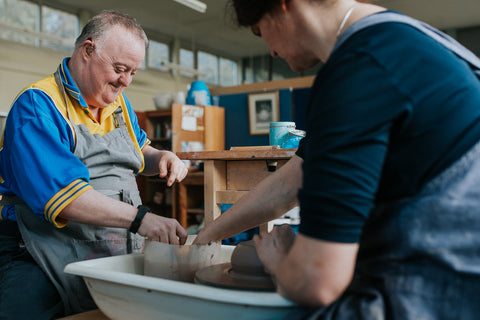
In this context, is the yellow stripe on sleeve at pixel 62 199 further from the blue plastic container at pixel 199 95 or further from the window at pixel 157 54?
the window at pixel 157 54

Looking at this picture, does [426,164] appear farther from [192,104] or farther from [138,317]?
[192,104]

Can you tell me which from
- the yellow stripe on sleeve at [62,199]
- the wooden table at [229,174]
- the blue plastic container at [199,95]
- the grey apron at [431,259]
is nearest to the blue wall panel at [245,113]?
the blue plastic container at [199,95]

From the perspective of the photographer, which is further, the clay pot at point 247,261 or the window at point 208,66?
the window at point 208,66

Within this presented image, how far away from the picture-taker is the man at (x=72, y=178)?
1003 mm

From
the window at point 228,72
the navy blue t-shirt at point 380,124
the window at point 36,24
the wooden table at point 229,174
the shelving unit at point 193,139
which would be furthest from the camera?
the window at point 228,72

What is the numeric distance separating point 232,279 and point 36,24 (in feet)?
22.5

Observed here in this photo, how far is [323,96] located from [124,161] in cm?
84

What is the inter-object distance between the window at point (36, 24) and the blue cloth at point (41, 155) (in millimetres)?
5260

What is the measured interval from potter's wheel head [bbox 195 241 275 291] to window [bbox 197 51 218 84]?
850 centimetres

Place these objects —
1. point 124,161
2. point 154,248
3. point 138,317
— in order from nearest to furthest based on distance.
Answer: point 138,317
point 154,248
point 124,161

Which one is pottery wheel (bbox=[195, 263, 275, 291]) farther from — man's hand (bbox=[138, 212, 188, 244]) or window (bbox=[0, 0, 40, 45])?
window (bbox=[0, 0, 40, 45])

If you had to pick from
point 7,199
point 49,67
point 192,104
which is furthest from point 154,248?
point 49,67

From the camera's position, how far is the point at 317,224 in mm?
551

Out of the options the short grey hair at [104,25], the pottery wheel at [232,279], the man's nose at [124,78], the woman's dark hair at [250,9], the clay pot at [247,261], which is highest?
the short grey hair at [104,25]
